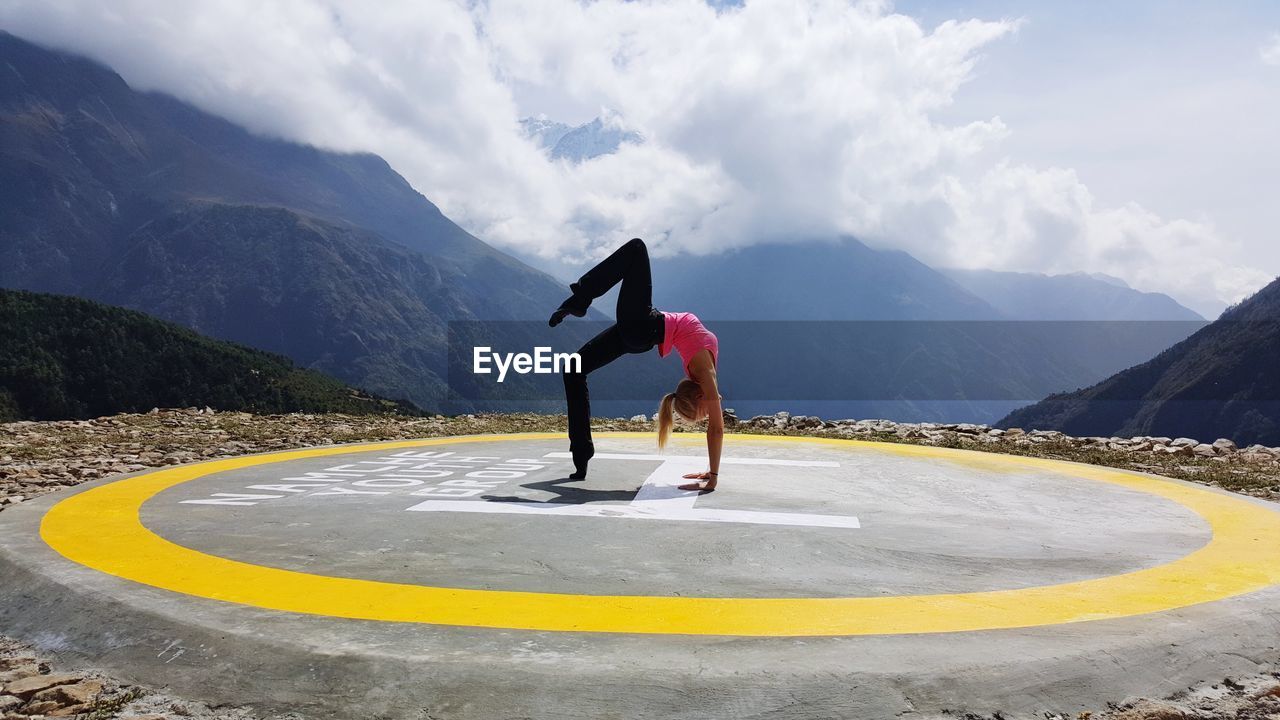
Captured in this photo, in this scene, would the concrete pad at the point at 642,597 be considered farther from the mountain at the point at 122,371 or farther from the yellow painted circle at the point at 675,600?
the mountain at the point at 122,371

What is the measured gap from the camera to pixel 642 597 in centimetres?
347

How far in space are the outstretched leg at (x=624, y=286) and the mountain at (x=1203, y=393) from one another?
4214 inches

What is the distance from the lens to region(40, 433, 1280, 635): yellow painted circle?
3.09 meters

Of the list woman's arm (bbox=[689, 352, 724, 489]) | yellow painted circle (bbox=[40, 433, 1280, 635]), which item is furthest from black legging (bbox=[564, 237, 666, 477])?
yellow painted circle (bbox=[40, 433, 1280, 635])

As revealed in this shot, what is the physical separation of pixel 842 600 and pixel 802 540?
123 cm

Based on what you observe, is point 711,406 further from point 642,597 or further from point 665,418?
point 642,597

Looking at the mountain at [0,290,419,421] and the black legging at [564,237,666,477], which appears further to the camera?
the mountain at [0,290,419,421]

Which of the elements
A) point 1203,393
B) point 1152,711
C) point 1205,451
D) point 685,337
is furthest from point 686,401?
point 1203,393

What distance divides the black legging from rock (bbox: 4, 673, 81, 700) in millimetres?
4219

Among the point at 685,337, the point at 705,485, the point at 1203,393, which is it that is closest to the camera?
the point at 705,485

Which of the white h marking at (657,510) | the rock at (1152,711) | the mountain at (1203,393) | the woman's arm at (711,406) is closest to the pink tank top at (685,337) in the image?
the woman's arm at (711,406)

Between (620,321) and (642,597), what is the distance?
373cm

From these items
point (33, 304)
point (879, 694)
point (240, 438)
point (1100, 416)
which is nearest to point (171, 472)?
point (240, 438)

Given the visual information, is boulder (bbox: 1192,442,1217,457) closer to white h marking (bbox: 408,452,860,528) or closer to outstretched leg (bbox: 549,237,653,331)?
white h marking (bbox: 408,452,860,528)
